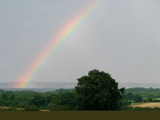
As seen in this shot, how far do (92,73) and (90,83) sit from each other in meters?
4.90

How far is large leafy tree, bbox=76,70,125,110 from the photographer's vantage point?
81.6 metres

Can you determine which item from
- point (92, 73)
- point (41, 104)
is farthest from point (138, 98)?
point (92, 73)

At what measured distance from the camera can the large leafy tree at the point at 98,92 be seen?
8162cm

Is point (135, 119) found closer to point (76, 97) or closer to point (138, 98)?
point (76, 97)

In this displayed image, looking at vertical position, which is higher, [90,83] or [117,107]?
[90,83]

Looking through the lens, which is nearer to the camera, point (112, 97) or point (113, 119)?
point (113, 119)

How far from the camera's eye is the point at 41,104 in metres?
107

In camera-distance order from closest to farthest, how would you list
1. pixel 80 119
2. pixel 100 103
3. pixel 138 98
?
pixel 80 119
pixel 100 103
pixel 138 98

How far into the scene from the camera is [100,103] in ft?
266

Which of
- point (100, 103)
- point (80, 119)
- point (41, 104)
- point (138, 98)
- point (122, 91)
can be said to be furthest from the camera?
point (138, 98)

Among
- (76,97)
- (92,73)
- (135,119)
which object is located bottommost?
(135,119)

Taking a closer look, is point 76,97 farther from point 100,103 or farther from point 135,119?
point 135,119

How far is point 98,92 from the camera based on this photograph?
8375 cm

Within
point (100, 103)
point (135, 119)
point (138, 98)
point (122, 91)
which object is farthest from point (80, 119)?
point (138, 98)
